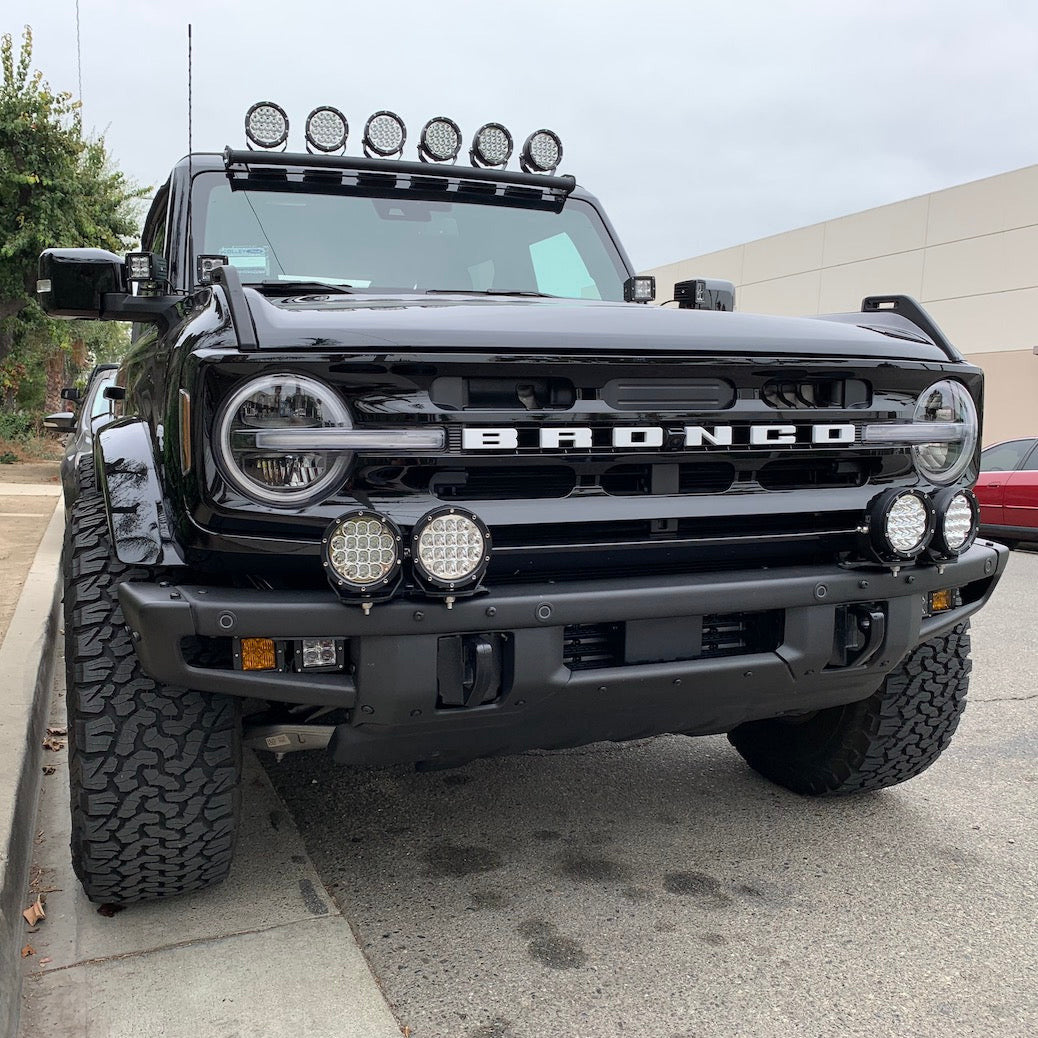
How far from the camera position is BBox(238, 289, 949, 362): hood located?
2113 millimetres

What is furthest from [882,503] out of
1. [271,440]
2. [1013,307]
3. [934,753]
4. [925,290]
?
[925,290]

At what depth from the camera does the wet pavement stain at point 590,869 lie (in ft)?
9.25

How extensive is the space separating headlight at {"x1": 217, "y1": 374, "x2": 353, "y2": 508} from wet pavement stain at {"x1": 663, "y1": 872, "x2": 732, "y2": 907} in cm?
149

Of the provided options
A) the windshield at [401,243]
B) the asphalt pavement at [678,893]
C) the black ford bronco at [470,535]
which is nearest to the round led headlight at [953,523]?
the black ford bronco at [470,535]

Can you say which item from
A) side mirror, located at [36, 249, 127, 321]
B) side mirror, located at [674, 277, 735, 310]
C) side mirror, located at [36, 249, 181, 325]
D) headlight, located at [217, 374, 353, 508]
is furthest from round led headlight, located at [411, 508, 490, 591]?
side mirror, located at [674, 277, 735, 310]

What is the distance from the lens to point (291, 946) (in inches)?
96.0

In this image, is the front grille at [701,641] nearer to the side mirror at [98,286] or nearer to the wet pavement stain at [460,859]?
the wet pavement stain at [460,859]

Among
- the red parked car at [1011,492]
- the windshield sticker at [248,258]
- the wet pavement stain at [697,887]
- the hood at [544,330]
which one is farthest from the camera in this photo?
the red parked car at [1011,492]

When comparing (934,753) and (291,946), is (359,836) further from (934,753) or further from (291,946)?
(934,753)

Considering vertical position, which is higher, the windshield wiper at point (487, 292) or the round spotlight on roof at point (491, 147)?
the round spotlight on roof at point (491, 147)

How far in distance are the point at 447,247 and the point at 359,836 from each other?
1.93 meters

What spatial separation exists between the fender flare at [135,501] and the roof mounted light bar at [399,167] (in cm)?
127

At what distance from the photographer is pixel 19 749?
3184mm

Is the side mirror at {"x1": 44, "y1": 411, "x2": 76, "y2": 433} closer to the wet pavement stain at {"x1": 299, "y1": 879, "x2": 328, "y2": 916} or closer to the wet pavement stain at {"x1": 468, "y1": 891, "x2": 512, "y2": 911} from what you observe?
the wet pavement stain at {"x1": 299, "y1": 879, "x2": 328, "y2": 916}
